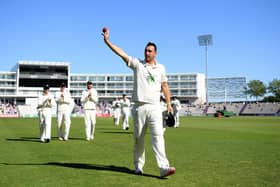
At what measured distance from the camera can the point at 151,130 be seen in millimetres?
6121

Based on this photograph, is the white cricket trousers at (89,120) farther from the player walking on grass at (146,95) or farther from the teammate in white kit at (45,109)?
the player walking on grass at (146,95)

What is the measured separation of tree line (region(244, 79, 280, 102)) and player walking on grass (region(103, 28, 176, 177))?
117689 millimetres

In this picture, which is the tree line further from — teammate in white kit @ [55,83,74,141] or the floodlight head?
teammate in white kit @ [55,83,74,141]

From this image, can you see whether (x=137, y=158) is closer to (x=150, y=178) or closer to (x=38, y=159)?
(x=150, y=178)

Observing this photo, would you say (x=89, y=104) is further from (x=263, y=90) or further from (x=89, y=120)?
(x=263, y=90)

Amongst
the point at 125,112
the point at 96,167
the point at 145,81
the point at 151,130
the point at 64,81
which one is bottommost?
the point at 96,167

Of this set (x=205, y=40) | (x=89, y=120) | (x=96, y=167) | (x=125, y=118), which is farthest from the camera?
(x=205, y=40)

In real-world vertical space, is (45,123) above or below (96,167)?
above

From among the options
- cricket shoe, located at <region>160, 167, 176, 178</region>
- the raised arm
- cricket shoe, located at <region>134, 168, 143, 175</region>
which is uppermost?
the raised arm

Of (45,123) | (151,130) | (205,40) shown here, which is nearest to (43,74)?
(205,40)

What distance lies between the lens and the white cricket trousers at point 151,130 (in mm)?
5938

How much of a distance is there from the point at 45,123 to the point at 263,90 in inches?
4824

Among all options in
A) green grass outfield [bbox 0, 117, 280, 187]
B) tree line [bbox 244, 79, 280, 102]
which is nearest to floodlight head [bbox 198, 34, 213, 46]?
tree line [bbox 244, 79, 280, 102]

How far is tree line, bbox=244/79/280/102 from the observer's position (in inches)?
4601
